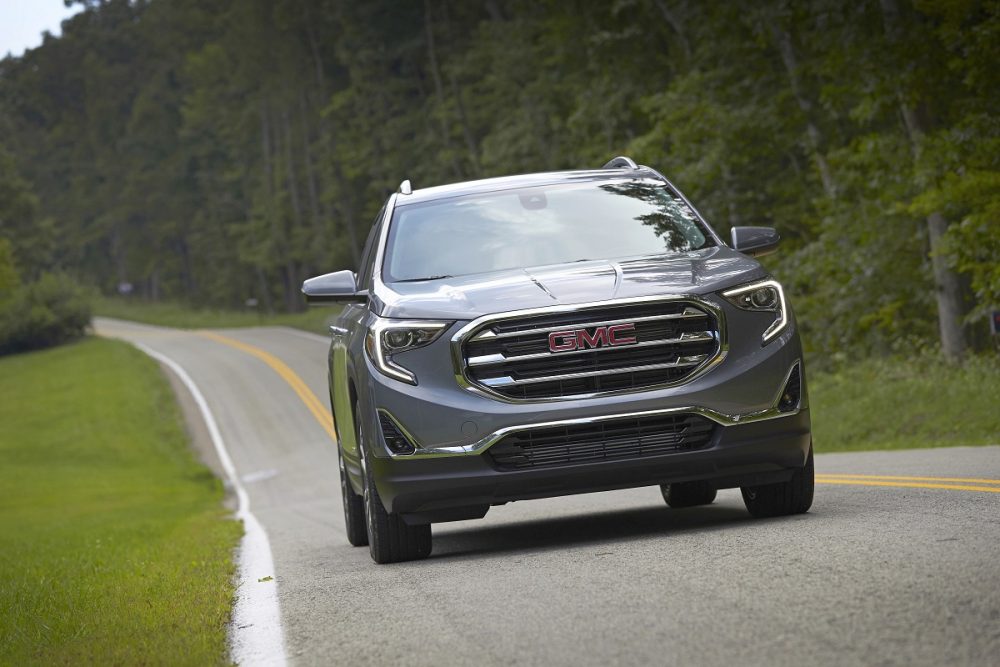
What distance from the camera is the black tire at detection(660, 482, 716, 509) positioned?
1105 cm

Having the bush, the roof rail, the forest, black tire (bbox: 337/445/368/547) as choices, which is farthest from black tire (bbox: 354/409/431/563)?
the bush

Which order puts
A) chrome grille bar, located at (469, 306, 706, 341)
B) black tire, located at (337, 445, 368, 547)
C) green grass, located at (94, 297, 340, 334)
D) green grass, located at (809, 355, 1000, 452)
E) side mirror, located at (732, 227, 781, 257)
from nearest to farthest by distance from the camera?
chrome grille bar, located at (469, 306, 706, 341) < side mirror, located at (732, 227, 781, 257) < black tire, located at (337, 445, 368, 547) < green grass, located at (809, 355, 1000, 452) < green grass, located at (94, 297, 340, 334)

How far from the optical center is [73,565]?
13.6m

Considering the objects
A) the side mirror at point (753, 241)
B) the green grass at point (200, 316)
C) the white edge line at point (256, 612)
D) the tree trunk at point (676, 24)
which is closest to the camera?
the white edge line at point (256, 612)

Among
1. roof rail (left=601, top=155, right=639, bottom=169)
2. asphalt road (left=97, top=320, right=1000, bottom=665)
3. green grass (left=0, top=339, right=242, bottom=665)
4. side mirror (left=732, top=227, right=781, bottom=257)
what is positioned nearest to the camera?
asphalt road (left=97, top=320, right=1000, bottom=665)

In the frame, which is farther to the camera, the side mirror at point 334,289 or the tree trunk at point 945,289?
the tree trunk at point 945,289

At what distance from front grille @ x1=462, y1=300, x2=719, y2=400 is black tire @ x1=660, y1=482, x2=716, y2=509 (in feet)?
9.25

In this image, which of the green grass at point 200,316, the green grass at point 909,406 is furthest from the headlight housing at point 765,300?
the green grass at point 200,316

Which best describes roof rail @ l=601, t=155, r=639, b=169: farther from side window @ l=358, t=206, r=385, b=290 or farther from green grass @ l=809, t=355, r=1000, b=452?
green grass @ l=809, t=355, r=1000, b=452

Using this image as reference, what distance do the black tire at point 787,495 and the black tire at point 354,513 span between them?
3.01 m

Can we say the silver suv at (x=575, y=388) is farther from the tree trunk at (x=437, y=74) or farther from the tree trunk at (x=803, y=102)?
the tree trunk at (x=437, y=74)

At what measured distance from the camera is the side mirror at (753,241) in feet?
31.0

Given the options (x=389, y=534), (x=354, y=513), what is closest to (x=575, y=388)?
(x=389, y=534)

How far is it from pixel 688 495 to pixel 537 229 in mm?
2513
